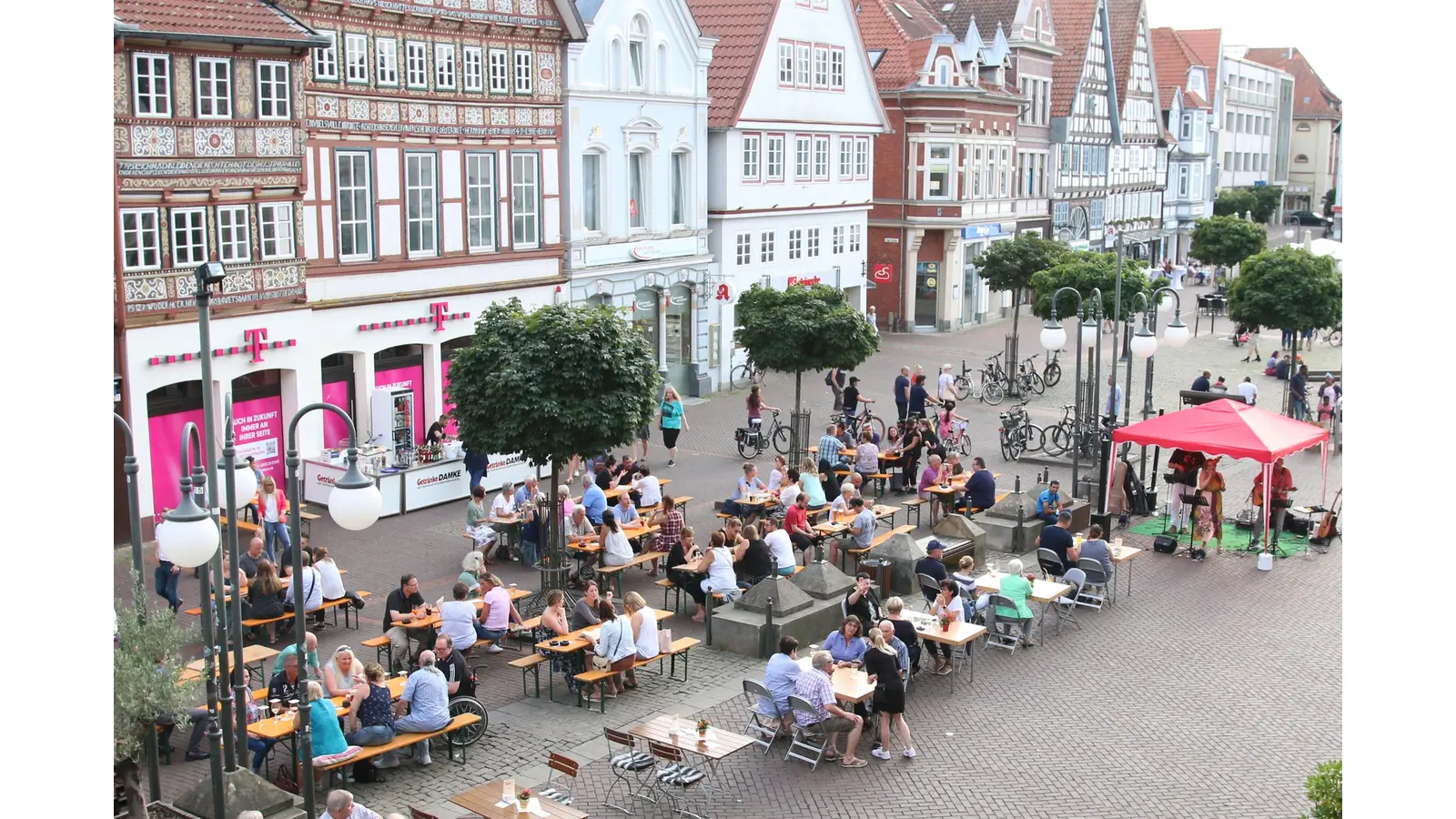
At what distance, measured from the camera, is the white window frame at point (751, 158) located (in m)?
40.2

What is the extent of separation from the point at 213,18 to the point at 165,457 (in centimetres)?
705

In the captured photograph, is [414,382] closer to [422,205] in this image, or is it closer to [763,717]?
[422,205]

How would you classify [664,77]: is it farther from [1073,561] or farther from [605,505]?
[1073,561]

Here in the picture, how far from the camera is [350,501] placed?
1158 centimetres

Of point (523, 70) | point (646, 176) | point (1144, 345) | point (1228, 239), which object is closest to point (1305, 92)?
point (1228, 239)

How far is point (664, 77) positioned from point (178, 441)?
619 inches

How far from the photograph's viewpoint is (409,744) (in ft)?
48.1

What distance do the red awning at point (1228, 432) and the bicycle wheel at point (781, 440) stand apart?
9027mm

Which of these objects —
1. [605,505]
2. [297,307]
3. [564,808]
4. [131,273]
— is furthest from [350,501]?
[297,307]

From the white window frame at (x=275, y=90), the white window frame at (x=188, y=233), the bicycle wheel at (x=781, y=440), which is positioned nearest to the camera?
the white window frame at (x=188, y=233)

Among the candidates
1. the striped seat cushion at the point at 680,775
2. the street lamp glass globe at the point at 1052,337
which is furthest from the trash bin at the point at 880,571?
the striped seat cushion at the point at 680,775

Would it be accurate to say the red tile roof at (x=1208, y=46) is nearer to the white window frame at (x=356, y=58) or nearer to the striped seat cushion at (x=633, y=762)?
the white window frame at (x=356, y=58)

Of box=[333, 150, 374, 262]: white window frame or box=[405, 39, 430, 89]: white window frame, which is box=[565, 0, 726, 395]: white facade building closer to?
box=[405, 39, 430, 89]: white window frame

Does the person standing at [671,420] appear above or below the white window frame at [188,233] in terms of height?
below
